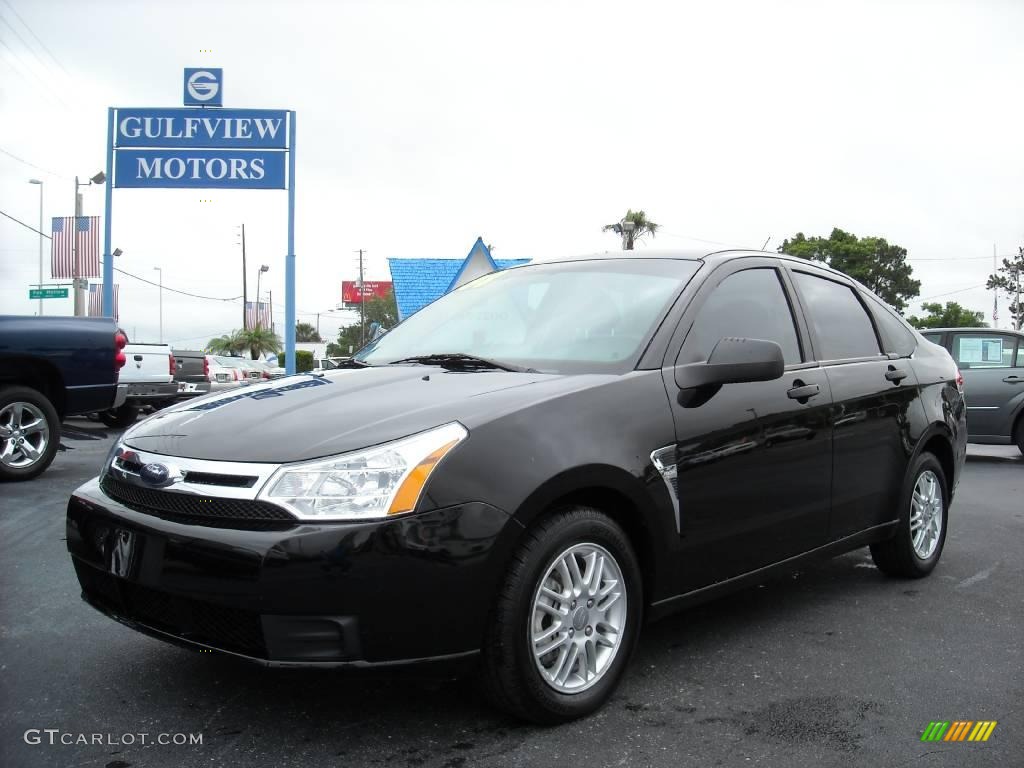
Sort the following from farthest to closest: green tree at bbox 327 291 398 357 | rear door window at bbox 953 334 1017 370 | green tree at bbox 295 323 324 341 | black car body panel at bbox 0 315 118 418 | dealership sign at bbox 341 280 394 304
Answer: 1. green tree at bbox 295 323 324 341
2. dealership sign at bbox 341 280 394 304
3. green tree at bbox 327 291 398 357
4. rear door window at bbox 953 334 1017 370
5. black car body panel at bbox 0 315 118 418

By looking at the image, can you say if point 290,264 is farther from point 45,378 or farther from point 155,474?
point 155,474

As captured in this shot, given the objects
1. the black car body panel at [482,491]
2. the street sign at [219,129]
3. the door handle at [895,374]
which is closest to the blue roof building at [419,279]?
the street sign at [219,129]

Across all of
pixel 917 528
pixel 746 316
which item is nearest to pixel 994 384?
pixel 917 528

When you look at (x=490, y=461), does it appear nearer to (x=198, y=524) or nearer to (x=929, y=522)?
(x=198, y=524)

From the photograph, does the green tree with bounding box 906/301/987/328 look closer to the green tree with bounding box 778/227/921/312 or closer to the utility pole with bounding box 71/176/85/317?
the green tree with bounding box 778/227/921/312

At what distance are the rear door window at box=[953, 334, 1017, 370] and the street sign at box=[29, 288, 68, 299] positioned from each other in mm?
26508

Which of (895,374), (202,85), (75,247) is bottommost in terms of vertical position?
(895,374)

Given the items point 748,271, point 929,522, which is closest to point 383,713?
point 748,271

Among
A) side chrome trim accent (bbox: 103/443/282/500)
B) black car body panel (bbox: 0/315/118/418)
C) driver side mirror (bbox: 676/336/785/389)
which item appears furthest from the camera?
black car body panel (bbox: 0/315/118/418)

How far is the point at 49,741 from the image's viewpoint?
8.89 ft

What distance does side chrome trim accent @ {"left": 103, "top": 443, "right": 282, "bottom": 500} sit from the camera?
2582 millimetres

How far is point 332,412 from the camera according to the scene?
2.89 m

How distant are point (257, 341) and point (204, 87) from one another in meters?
55.1

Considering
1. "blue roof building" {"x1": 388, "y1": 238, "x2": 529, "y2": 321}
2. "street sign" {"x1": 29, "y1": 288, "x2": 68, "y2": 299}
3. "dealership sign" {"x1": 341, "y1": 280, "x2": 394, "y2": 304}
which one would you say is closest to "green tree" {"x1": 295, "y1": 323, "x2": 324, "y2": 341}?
"dealership sign" {"x1": 341, "y1": 280, "x2": 394, "y2": 304}
